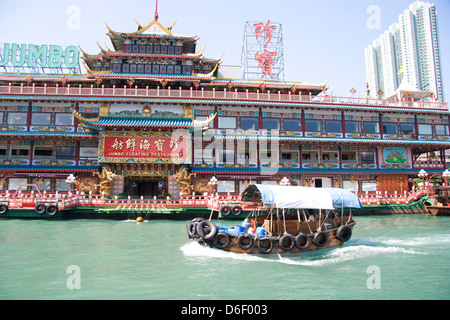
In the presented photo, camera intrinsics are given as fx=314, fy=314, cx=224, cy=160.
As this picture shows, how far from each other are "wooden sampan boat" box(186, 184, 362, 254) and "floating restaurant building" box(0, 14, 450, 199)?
15.3 metres

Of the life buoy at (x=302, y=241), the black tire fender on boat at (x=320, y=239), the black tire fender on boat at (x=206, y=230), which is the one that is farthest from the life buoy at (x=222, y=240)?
the black tire fender on boat at (x=320, y=239)

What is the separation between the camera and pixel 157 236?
1775cm

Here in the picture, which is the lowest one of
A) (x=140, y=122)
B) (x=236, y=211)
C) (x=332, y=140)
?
(x=236, y=211)

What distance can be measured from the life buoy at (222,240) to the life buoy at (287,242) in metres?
2.29

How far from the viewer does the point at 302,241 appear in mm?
13844

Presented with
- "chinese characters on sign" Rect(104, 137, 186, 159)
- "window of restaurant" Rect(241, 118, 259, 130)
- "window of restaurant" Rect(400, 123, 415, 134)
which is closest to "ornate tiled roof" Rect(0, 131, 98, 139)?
"chinese characters on sign" Rect(104, 137, 186, 159)

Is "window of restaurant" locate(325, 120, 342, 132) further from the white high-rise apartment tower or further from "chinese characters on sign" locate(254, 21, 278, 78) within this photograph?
the white high-rise apartment tower

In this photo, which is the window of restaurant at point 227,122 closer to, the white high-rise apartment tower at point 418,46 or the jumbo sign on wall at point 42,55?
the jumbo sign on wall at point 42,55

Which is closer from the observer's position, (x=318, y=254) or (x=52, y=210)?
(x=318, y=254)

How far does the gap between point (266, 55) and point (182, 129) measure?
634 inches

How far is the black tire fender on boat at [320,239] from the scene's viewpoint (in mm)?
14241

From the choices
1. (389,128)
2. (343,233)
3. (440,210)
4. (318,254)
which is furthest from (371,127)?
(318,254)

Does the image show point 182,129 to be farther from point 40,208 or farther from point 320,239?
point 320,239
